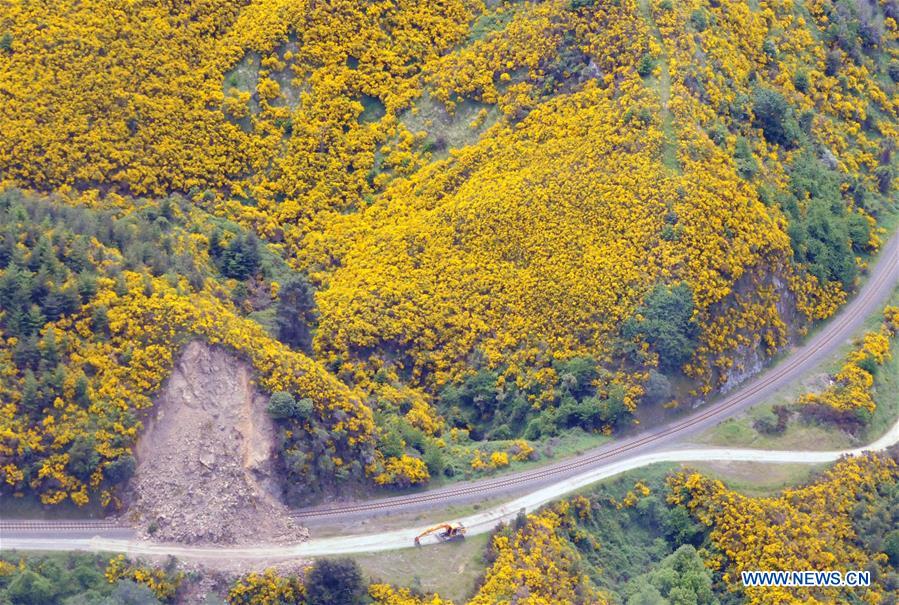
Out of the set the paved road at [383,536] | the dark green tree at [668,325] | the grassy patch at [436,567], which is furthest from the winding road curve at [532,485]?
the dark green tree at [668,325]

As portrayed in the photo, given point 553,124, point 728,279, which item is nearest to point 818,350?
point 728,279

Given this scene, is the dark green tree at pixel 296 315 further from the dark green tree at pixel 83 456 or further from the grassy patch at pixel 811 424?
the grassy patch at pixel 811 424

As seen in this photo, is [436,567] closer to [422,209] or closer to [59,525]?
[59,525]

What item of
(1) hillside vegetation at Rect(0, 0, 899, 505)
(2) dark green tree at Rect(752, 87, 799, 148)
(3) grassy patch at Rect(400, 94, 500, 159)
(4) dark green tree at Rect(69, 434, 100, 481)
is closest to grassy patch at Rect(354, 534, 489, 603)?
(1) hillside vegetation at Rect(0, 0, 899, 505)

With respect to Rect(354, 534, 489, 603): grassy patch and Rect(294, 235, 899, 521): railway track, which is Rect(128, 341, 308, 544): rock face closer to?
Rect(294, 235, 899, 521): railway track

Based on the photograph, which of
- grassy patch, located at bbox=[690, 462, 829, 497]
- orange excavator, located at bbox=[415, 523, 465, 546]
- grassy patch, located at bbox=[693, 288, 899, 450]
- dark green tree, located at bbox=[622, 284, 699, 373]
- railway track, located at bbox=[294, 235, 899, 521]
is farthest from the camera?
grassy patch, located at bbox=[693, 288, 899, 450]

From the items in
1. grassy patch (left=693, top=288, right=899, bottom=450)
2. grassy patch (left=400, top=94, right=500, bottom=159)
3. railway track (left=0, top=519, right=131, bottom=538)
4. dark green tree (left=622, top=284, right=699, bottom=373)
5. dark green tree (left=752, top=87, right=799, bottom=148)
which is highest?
dark green tree (left=752, top=87, right=799, bottom=148)

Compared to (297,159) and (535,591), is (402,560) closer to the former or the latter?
(535,591)
